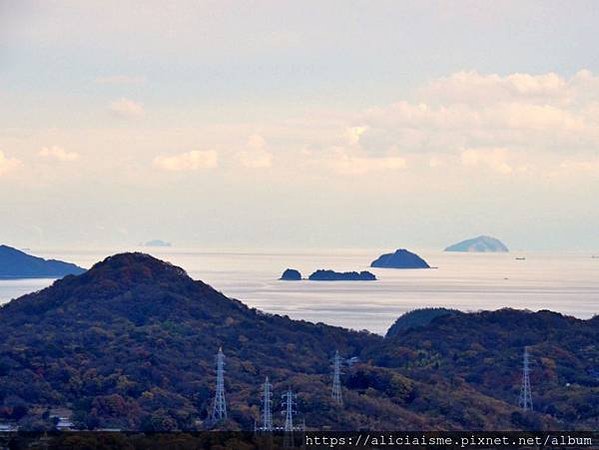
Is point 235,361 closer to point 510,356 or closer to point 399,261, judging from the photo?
point 510,356

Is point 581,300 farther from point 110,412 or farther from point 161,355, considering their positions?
point 110,412

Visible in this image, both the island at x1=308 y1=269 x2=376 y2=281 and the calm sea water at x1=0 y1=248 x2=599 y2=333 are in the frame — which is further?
the island at x1=308 y1=269 x2=376 y2=281

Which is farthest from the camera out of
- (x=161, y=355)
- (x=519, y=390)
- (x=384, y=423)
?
(x=161, y=355)

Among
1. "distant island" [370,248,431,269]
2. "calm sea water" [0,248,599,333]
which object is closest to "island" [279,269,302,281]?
"calm sea water" [0,248,599,333]

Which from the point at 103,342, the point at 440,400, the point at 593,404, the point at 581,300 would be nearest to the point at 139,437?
the point at 440,400

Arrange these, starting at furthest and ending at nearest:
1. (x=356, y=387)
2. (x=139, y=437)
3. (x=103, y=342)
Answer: (x=103, y=342) → (x=356, y=387) → (x=139, y=437)

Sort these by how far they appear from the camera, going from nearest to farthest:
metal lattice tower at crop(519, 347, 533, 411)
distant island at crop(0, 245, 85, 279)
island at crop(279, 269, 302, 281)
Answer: metal lattice tower at crop(519, 347, 533, 411)
island at crop(279, 269, 302, 281)
distant island at crop(0, 245, 85, 279)

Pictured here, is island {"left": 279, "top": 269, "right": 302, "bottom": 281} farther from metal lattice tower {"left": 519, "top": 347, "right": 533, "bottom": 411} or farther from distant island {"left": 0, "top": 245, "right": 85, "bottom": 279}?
metal lattice tower {"left": 519, "top": 347, "right": 533, "bottom": 411}
